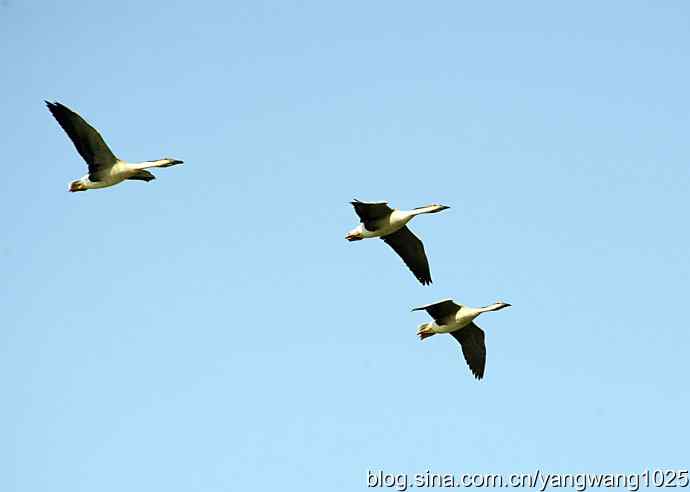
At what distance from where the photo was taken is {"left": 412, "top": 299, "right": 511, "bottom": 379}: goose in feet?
83.8

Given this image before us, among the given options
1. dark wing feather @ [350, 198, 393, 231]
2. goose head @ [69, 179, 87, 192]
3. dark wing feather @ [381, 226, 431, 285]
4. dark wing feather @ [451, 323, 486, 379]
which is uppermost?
goose head @ [69, 179, 87, 192]

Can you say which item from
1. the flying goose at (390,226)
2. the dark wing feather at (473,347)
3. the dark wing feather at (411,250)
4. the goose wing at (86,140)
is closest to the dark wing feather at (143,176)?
the goose wing at (86,140)

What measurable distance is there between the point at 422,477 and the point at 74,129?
32.3ft

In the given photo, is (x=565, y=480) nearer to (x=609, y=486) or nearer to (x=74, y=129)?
(x=609, y=486)

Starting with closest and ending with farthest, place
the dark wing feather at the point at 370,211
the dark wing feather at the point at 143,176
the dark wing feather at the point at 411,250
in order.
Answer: the dark wing feather at the point at 143,176
the dark wing feather at the point at 370,211
the dark wing feather at the point at 411,250

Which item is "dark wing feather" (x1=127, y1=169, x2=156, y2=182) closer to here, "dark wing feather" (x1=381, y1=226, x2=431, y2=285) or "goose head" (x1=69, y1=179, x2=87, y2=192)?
"goose head" (x1=69, y1=179, x2=87, y2=192)

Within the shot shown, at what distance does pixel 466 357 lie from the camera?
2733cm

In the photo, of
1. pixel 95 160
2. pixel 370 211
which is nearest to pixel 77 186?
pixel 95 160

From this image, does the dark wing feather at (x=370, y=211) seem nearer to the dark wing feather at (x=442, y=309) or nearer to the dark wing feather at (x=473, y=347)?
the dark wing feather at (x=442, y=309)

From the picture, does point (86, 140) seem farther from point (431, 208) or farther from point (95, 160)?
point (431, 208)

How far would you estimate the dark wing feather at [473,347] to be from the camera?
2684cm

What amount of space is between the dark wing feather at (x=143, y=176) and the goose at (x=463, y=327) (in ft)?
20.3

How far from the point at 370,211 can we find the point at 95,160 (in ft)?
19.2

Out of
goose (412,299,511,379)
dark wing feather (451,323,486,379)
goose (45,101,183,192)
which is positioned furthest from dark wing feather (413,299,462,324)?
goose (45,101,183,192)
